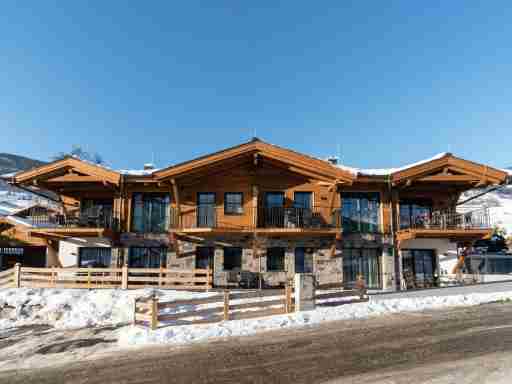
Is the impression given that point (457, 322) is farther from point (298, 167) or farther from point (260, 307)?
point (298, 167)

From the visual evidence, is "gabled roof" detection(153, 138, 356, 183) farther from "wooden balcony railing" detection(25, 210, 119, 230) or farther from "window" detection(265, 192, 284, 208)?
"wooden balcony railing" detection(25, 210, 119, 230)

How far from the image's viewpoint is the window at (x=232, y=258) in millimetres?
20812

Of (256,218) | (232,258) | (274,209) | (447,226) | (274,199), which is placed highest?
(274,199)

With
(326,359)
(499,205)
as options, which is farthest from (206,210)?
(499,205)

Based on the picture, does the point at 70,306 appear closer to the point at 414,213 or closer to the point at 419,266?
the point at 419,266

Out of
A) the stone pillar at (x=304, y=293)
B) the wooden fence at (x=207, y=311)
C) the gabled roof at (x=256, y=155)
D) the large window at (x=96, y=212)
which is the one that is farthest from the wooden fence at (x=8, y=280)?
the stone pillar at (x=304, y=293)

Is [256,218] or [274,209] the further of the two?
[274,209]

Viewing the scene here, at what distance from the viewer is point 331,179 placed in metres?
20.7

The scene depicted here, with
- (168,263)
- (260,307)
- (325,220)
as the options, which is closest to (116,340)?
(260,307)

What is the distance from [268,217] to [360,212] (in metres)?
5.00

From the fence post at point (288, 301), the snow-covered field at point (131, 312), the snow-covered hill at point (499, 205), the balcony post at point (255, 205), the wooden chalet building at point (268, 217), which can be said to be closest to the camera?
the snow-covered field at point (131, 312)

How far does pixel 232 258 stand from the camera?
20.9m

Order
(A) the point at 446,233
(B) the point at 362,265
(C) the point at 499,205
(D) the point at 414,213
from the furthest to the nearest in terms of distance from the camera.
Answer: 1. (C) the point at 499,205
2. (D) the point at 414,213
3. (B) the point at 362,265
4. (A) the point at 446,233

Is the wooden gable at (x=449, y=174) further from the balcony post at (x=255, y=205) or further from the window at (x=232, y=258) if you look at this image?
the window at (x=232, y=258)
